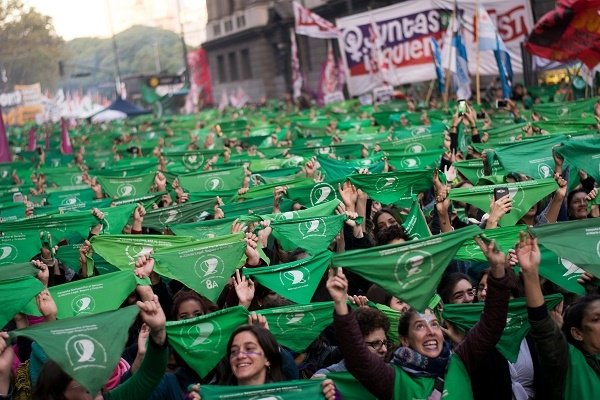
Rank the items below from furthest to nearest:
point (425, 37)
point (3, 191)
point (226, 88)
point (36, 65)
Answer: point (36, 65)
point (226, 88)
point (425, 37)
point (3, 191)

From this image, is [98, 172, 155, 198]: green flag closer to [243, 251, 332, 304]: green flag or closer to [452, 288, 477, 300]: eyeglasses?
[243, 251, 332, 304]: green flag

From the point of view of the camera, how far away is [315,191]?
1045 centimetres

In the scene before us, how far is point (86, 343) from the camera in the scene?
4.82 meters

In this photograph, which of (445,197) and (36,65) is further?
(36,65)

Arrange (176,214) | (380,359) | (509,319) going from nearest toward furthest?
1. (380,359)
2. (509,319)
3. (176,214)

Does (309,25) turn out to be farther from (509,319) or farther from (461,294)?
(509,319)

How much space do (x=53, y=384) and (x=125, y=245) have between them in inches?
143

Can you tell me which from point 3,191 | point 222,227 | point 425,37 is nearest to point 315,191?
A: point 222,227

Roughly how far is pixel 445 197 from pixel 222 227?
82.1 inches

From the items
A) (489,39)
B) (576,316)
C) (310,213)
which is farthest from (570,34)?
(576,316)

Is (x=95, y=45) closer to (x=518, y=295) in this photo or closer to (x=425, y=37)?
(x=425, y=37)

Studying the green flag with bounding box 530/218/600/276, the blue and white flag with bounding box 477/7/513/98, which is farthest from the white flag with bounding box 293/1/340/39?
the green flag with bounding box 530/218/600/276

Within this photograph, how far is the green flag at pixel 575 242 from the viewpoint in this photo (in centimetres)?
539

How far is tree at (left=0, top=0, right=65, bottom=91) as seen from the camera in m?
72.2
